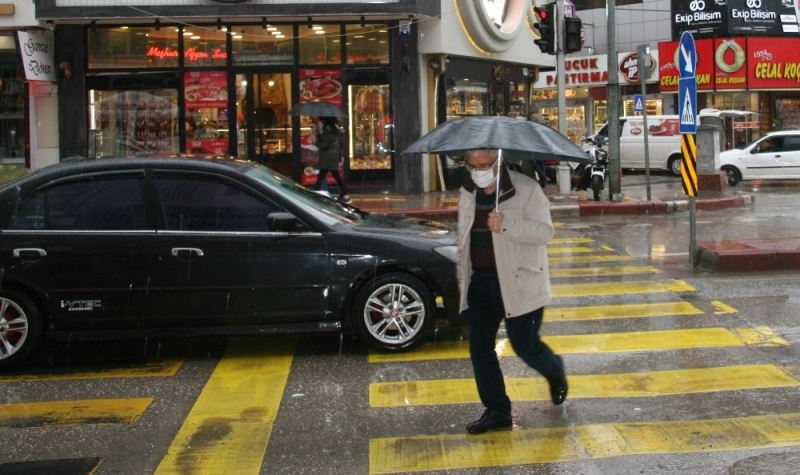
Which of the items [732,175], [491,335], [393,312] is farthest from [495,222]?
[732,175]

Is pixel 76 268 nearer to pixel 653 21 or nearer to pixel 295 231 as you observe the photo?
pixel 295 231

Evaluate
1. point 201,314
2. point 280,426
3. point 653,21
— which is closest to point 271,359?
point 201,314

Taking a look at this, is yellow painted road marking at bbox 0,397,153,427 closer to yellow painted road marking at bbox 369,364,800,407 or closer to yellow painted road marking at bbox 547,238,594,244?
yellow painted road marking at bbox 369,364,800,407

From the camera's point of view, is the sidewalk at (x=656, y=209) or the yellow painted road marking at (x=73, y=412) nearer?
the yellow painted road marking at (x=73, y=412)

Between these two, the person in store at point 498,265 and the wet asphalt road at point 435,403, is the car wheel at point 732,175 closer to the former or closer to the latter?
the wet asphalt road at point 435,403

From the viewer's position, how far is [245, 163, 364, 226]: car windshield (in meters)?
7.35

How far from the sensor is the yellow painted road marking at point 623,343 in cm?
727

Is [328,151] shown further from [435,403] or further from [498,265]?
[498,265]

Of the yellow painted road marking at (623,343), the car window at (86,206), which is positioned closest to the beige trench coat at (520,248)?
the yellow painted road marking at (623,343)

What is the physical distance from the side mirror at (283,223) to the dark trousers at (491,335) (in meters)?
2.22

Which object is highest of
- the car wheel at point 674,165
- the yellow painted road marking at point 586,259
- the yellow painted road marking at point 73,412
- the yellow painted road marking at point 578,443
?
the car wheel at point 674,165

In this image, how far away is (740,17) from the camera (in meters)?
37.5

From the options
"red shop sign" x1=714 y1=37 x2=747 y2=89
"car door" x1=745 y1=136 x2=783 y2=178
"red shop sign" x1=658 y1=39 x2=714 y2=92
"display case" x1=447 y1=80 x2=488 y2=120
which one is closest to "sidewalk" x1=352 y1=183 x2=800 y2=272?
"display case" x1=447 y1=80 x2=488 y2=120

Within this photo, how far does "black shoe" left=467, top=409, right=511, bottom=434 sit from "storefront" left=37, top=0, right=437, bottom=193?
15.3m
